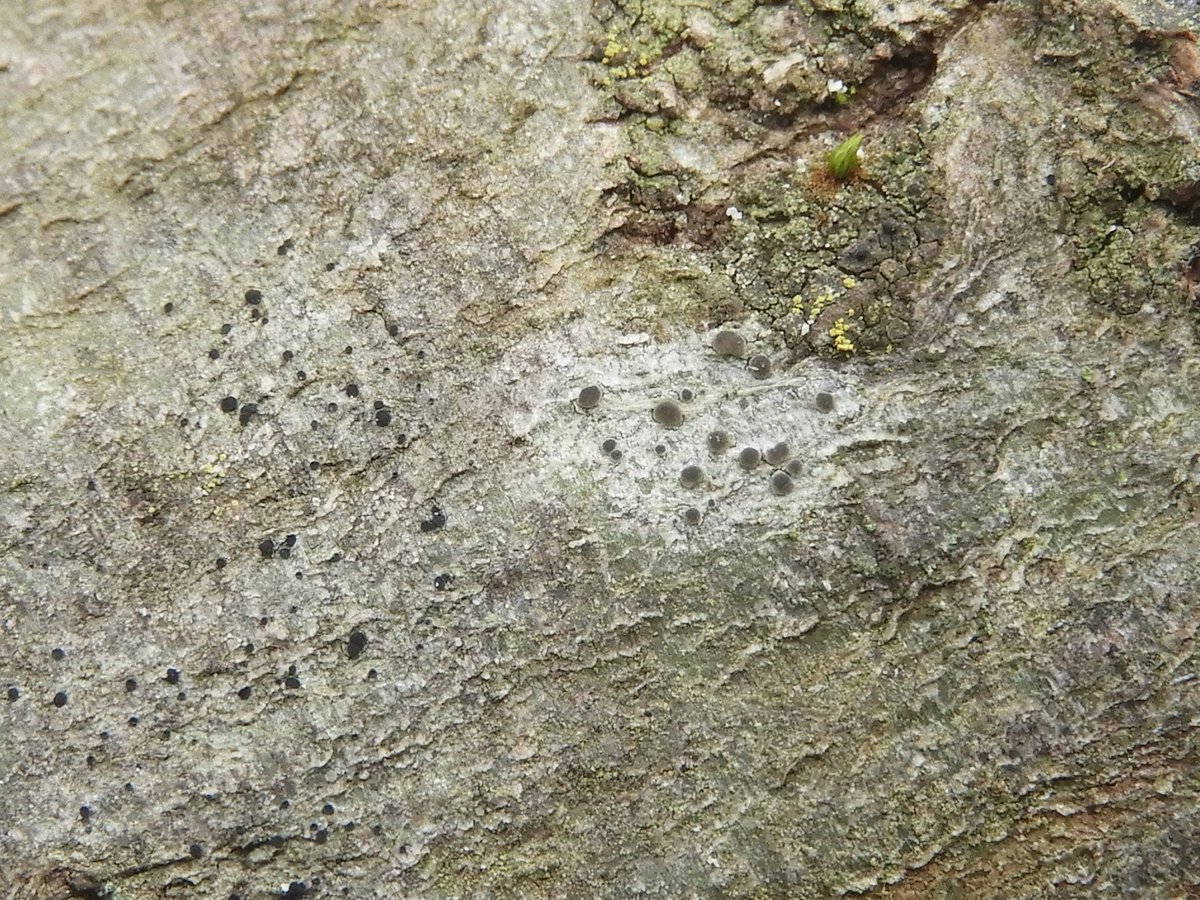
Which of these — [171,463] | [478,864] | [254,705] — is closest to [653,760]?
[478,864]

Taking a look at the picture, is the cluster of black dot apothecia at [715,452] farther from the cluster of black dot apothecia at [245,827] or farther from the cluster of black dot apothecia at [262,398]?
the cluster of black dot apothecia at [245,827]

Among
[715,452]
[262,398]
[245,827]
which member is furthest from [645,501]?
[245,827]

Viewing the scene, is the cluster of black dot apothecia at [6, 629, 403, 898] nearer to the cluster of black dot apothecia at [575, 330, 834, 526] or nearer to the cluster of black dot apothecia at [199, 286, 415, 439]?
the cluster of black dot apothecia at [199, 286, 415, 439]

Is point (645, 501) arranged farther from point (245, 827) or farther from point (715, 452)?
point (245, 827)

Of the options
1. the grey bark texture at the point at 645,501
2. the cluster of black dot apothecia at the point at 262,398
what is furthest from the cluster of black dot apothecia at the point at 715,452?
the cluster of black dot apothecia at the point at 262,398

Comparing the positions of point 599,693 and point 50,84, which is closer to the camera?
point 50,84

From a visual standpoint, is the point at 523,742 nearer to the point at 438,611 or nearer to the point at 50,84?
the point at 438,611

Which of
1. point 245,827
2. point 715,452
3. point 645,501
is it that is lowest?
point 245,827

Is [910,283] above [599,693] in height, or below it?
above
